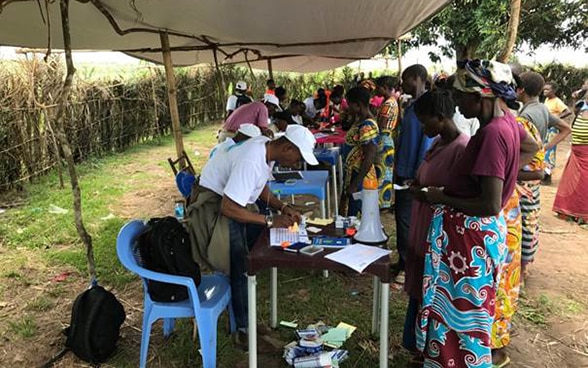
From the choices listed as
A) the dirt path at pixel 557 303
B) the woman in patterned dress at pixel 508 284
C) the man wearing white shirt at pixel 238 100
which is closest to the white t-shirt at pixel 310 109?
A: the man wearing white shirt at pixel 238 100

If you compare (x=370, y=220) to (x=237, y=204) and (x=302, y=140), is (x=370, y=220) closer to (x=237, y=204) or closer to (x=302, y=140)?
(x=302, y=140)

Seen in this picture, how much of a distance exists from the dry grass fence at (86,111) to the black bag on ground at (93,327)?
2325mm

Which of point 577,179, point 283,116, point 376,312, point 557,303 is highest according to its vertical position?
point 283,116

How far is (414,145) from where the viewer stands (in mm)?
3512

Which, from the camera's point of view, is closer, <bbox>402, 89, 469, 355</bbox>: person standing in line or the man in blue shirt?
<bbox>402, 89, 469, 355</bbox>: person standing in line

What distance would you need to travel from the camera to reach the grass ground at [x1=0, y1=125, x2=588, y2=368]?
2895 millimetres

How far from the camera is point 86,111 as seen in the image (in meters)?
8.53

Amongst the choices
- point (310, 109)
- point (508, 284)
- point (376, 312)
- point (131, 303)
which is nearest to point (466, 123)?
point (508, 284)

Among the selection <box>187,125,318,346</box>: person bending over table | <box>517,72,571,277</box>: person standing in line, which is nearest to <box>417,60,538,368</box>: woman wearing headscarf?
<box>187,125,318,346</box>: person bending over table

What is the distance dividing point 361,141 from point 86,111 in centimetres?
660

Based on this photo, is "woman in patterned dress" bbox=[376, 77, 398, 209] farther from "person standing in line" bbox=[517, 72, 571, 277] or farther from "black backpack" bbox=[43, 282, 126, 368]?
"black backpack" bbox=[43, 282, 126, 368]

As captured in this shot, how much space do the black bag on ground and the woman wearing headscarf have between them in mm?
1877

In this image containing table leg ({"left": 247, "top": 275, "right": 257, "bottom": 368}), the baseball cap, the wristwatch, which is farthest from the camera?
the baseball cap

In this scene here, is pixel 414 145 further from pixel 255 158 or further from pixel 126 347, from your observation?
pixel 126 347
